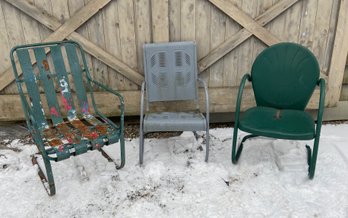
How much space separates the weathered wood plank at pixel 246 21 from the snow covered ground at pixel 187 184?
3.43ft

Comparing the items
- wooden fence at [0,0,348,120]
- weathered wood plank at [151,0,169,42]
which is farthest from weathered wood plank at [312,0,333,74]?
weathered wood plank at [151,0,169,42]

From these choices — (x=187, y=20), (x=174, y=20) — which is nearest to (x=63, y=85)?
(x=174, y=20)

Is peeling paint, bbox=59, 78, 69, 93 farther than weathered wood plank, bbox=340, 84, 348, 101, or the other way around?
weathered wood plank, bbox=340, 84, 348, 101

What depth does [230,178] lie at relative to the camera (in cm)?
266

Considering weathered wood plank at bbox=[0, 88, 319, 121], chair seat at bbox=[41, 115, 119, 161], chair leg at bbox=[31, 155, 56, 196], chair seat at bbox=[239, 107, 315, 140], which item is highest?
chair seat at bbox=[239, 107, 315, 140]

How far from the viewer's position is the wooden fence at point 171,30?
2998 millimetres

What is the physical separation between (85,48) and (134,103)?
2.51ft

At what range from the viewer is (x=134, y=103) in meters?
3.39

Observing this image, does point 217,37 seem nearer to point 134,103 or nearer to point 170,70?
point 170,70

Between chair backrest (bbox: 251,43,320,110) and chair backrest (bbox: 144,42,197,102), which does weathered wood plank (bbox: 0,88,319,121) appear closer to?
chair backrest (bbox: 144,42,197,102)

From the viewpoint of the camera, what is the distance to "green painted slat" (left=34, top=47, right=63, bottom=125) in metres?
2.62

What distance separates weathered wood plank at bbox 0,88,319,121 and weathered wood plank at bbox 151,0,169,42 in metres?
0.65

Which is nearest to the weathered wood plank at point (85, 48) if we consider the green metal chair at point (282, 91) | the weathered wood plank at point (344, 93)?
the green metal chair at point (282, 91)

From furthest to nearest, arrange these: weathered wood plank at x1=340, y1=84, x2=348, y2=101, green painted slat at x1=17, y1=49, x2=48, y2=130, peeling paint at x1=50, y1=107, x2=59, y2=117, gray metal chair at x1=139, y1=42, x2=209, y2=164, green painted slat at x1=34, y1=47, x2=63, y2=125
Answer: weathered wood plank at x1=340, y1=84, x2=348, y2=101
gray metal chair at x1=139, y1=42, x2=209, y2=164
peeling paint at x1=50, y1=107, x2=59, y2=117
green painted slat at x1=34, y1=47, x2=63, y2=125
green painted slat at x1=17, y1=49, x2=48, y2=130
